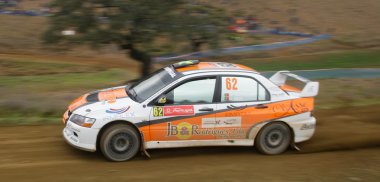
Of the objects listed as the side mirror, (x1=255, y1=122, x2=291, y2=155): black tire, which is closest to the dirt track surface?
(x1=255, y1=122, x2=291, y2=155): black tire

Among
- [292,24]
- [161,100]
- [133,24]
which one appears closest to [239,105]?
[161,100]

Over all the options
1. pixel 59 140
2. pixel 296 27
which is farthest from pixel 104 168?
pixel 296 27

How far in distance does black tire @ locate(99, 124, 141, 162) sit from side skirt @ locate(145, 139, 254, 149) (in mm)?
235

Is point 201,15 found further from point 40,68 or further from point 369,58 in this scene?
point 369,58

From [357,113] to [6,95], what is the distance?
854cm

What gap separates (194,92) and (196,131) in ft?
2.14

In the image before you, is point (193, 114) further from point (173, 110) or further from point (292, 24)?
point (292, 24)

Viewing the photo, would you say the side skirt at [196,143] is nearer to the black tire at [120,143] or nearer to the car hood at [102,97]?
the black tire at [120,143]

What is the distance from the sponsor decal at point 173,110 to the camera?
713cm

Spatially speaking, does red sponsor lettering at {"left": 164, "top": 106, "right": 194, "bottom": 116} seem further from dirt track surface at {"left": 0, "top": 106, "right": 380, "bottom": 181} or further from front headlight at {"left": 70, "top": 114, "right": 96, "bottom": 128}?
front headlight at {"left": 70, "top": 114, "right": 96, "bottom": 128}

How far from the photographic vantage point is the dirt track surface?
6594 mm

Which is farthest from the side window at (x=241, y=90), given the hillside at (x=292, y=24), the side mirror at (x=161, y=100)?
the hillside at (x=292, y=24)

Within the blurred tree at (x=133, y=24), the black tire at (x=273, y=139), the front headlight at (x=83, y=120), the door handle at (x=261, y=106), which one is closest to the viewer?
the front headlight at (x=83, y=120)

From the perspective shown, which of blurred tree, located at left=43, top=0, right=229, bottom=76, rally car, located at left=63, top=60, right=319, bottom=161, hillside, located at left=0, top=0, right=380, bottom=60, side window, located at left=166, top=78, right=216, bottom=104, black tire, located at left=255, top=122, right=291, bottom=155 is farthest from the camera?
hillside, located at left=0, top=0, right=380, bottom=60
